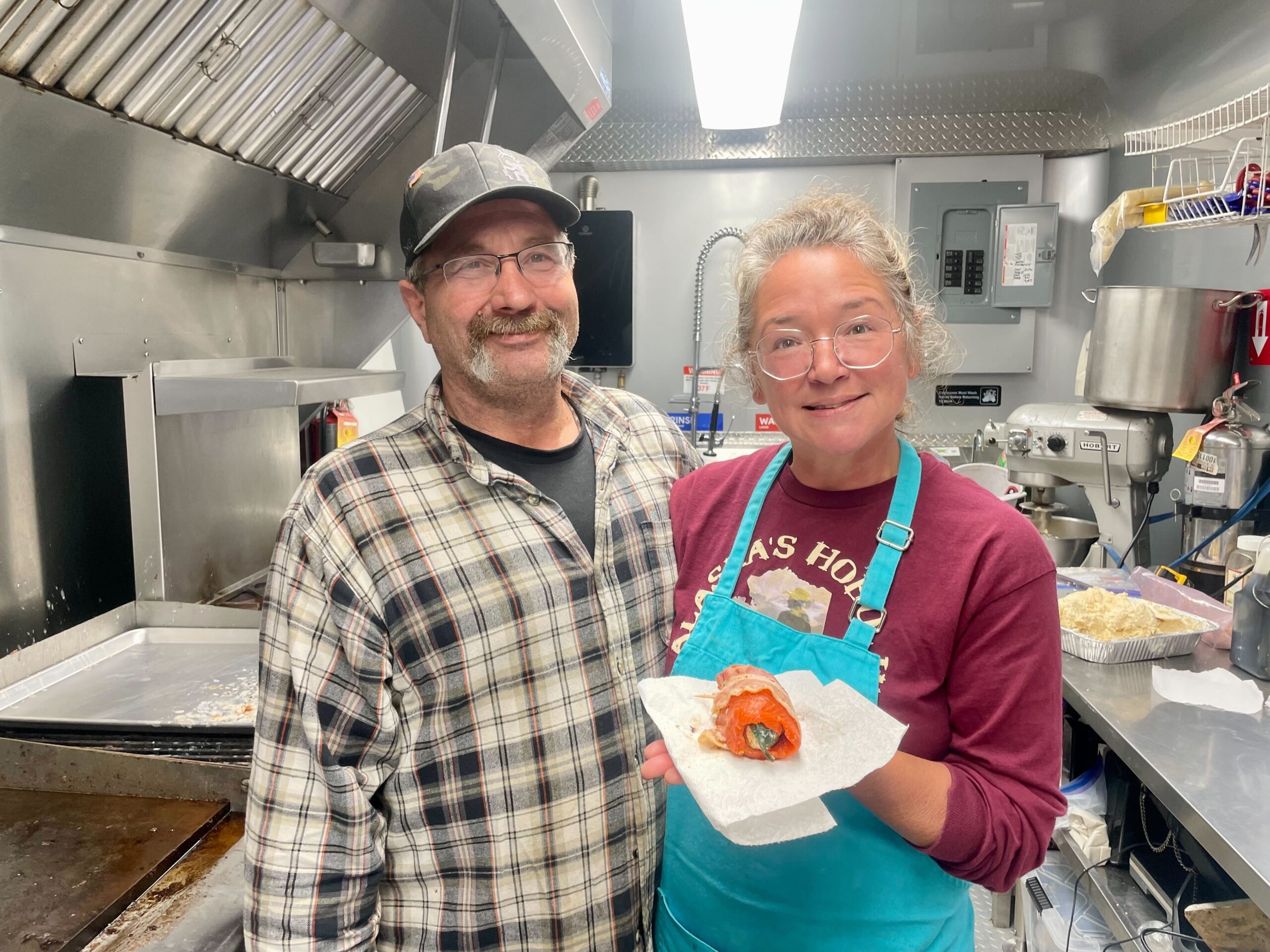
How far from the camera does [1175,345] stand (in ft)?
8.20

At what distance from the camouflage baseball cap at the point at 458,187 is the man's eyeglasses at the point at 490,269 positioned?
0.06 metres

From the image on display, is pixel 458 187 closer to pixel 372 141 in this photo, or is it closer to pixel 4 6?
pixel 4 6

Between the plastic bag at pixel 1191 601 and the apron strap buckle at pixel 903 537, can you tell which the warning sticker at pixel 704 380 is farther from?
the apron strap buckle at pixel 903 537

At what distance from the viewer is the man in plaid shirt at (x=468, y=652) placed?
1.14 m

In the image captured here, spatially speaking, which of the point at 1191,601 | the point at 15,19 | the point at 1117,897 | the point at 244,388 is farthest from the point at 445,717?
the point at 1191,601

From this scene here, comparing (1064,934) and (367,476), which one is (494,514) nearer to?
(367,476)

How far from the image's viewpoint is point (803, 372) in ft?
3.62

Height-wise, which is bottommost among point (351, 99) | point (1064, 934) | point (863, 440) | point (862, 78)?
point (1064, 934)

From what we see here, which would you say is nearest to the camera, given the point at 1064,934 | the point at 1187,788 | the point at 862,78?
the point at 1187,788

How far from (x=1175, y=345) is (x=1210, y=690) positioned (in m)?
1.22

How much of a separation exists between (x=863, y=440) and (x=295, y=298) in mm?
2947

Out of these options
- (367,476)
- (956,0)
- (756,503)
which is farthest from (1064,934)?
(956,0)

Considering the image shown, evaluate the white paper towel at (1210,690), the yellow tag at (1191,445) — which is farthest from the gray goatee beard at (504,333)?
the yellow tag at (1191,445)

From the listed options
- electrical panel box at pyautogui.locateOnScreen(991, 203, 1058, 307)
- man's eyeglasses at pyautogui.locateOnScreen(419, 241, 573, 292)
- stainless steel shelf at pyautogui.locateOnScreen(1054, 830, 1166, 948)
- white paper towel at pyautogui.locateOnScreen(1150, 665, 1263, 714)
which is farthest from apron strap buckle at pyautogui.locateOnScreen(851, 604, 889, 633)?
electrical panel box at pyautogui.locateOnScreen(991, 203, 1058, 307)
